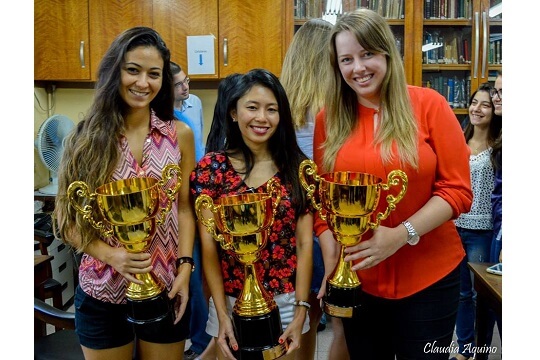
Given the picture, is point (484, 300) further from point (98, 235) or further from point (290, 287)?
point (98, 235)

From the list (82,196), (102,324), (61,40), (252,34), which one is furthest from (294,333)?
(61,40)

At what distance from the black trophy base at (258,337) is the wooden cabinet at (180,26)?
2.40 m

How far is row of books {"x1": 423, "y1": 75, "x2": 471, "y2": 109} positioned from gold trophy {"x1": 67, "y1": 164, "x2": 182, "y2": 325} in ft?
8.93

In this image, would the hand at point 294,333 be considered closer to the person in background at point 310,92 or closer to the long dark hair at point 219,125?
the person in background at point 310,92

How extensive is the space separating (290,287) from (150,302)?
0.36 metres

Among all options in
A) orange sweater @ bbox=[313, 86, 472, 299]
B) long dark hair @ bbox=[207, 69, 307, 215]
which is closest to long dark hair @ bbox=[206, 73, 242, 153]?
long dark hair @ bbox=[207, 69, 307, 215]

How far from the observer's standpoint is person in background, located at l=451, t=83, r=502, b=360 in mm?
2250

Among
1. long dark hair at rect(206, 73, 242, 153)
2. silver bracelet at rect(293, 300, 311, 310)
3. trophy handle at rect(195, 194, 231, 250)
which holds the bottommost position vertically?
silver bracelet at rect(293, 300, 311, 310)

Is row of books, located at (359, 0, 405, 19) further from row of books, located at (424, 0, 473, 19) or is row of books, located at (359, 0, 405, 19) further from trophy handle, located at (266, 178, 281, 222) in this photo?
trophy handle, located at (266, 178, 281, 222)

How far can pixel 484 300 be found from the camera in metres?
1.66

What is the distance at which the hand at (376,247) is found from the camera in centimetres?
104

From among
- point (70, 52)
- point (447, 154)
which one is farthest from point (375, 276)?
point (70, 52)

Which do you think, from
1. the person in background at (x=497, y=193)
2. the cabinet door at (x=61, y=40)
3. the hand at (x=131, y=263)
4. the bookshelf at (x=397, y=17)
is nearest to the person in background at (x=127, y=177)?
the hand at (x=131, y=263)

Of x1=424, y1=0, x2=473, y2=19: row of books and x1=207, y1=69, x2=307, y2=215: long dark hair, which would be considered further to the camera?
x1=424, y1=0, x2=473, y2=19: row of books
